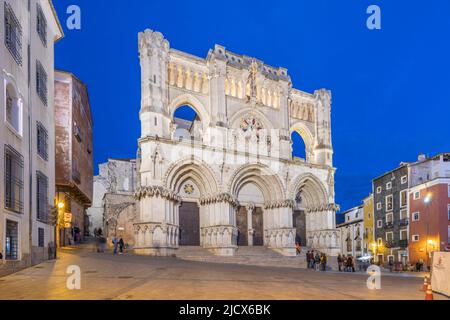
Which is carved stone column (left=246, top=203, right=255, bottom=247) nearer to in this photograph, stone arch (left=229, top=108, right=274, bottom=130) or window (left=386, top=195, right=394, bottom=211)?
stone arch (left=229, top=108, right=274, bottom=130)

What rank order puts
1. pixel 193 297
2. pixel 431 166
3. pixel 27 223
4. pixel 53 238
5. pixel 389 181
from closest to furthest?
pixel 193 297, pixel 27 223, pixel 53 238, pixel 431 166, pixel 389 181

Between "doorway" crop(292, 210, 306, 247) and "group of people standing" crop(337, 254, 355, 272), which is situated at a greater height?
"doorway" crop(292, 210, 306, 247)

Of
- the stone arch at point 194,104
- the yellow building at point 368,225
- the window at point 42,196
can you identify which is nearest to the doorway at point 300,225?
the stone arch at point 194,104

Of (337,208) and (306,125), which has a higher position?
(306,125)

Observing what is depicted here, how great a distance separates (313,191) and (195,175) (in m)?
14.1

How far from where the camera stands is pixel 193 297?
44.9 ft

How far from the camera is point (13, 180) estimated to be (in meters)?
19.7

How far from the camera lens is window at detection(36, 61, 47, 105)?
24.7 meters

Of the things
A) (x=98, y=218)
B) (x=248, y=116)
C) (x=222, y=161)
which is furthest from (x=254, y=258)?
(x=98, y=218)

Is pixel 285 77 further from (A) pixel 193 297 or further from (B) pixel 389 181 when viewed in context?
(A) pixel 193 297

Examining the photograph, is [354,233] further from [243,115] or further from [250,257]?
[250,257]

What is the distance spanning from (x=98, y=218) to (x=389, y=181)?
38.1 metres

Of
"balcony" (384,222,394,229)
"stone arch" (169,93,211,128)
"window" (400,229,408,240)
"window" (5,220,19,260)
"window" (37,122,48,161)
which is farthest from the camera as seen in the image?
"balcony" (384,222,394,229)

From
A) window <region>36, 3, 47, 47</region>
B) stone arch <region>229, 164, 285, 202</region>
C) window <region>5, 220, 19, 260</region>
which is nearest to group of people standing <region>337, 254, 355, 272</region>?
stone arch <region>229, 164, 285, 202</region>
